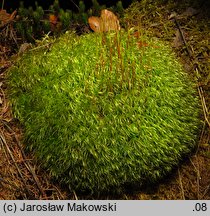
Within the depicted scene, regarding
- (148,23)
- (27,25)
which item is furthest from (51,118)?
(148,23)

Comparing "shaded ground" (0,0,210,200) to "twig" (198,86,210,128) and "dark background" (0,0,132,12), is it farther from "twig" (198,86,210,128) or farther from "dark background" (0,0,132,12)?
"dark background" (0,0,132,12)

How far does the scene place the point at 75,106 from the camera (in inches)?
87.2

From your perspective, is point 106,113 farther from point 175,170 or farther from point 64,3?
point 64,3

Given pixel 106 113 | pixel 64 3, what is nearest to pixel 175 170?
pixel 106 113

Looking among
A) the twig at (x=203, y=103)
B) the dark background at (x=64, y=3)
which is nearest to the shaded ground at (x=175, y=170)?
the twig at (x=203, y=103)

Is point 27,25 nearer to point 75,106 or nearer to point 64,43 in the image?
point 64,43

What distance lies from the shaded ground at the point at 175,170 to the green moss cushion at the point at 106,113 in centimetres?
9

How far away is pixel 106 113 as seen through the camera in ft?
7.22

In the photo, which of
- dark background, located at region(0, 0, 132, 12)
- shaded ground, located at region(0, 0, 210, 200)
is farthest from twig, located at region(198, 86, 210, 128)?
dark background, located at region(0, 0, 132, 12)

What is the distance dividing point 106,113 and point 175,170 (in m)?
0.59

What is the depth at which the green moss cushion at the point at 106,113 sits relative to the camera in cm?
217

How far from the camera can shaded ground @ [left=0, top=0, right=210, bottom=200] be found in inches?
90.8

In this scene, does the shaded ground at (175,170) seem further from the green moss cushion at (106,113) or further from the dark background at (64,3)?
the dark background at (64,3)

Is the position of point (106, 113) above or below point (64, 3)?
below
